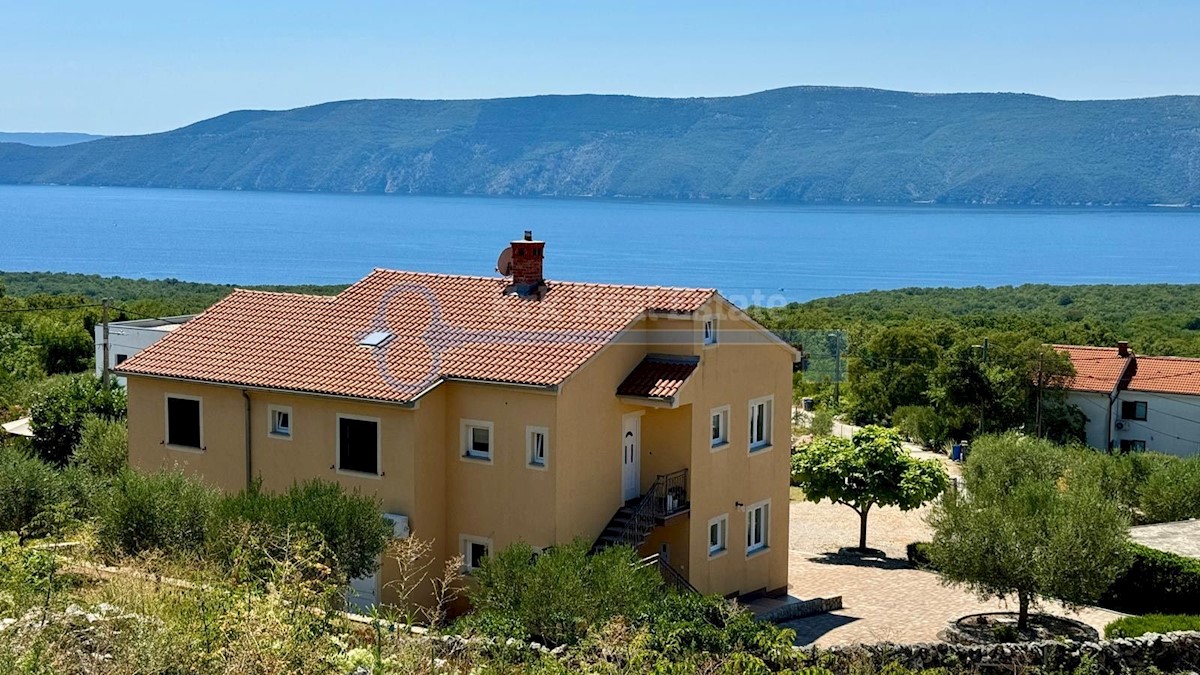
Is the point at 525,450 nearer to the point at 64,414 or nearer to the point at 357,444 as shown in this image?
the point at 357,444

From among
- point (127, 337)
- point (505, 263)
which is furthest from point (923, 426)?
point (505, 263)

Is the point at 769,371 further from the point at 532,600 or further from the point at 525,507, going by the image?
the point at 532,600

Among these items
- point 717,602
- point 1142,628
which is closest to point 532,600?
point 717,602

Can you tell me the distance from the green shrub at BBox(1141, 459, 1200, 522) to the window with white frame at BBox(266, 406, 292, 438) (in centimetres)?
2107

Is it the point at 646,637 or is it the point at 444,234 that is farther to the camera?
the point at 444,234

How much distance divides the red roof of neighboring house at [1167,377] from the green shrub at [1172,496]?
2164 cm

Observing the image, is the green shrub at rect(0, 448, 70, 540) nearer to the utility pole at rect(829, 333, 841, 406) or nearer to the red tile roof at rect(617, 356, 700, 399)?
the red tile roof at rect(617, 356, 700, 399)

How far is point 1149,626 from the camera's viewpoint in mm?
20422

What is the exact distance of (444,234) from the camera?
152 metres

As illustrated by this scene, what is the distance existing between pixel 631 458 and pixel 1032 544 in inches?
263

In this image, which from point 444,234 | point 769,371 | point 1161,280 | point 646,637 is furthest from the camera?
point 1161,280

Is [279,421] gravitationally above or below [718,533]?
above

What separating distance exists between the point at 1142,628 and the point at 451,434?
36.3ft

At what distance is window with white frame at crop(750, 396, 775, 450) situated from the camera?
25.3 metres
